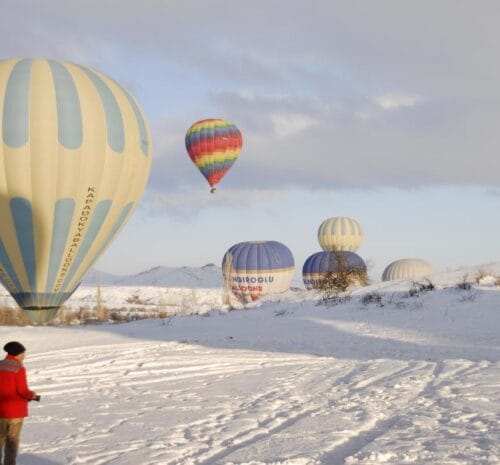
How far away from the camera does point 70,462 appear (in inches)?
249

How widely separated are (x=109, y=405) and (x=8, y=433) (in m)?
3.42

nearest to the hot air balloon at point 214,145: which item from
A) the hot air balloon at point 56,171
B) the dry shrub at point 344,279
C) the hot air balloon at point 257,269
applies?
the hot air balloon at point 257,269

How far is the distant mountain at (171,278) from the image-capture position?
314 ft

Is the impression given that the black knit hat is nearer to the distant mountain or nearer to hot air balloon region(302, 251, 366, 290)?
hot air balloon region(302, 251, 366, 290)

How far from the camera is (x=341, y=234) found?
56625 mm

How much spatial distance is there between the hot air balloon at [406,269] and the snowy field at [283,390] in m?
30.6

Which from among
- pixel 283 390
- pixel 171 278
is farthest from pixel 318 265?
pixel 171 278

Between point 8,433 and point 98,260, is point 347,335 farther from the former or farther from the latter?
point 8,433

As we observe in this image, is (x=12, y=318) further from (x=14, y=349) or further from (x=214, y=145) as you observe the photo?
(x=14, y=349)

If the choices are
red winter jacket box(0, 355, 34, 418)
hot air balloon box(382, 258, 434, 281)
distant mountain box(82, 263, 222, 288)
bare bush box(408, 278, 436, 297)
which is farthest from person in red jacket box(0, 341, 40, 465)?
distant mountain box(82, 263, 222, 288)

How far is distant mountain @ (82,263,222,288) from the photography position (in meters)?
95.8

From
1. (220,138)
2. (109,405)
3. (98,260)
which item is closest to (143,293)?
(220,138)

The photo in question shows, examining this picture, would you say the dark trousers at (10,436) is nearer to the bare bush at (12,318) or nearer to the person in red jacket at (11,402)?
the person in red jacket at (11,402)

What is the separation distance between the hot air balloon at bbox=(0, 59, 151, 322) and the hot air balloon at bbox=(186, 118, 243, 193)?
20.4 meters
